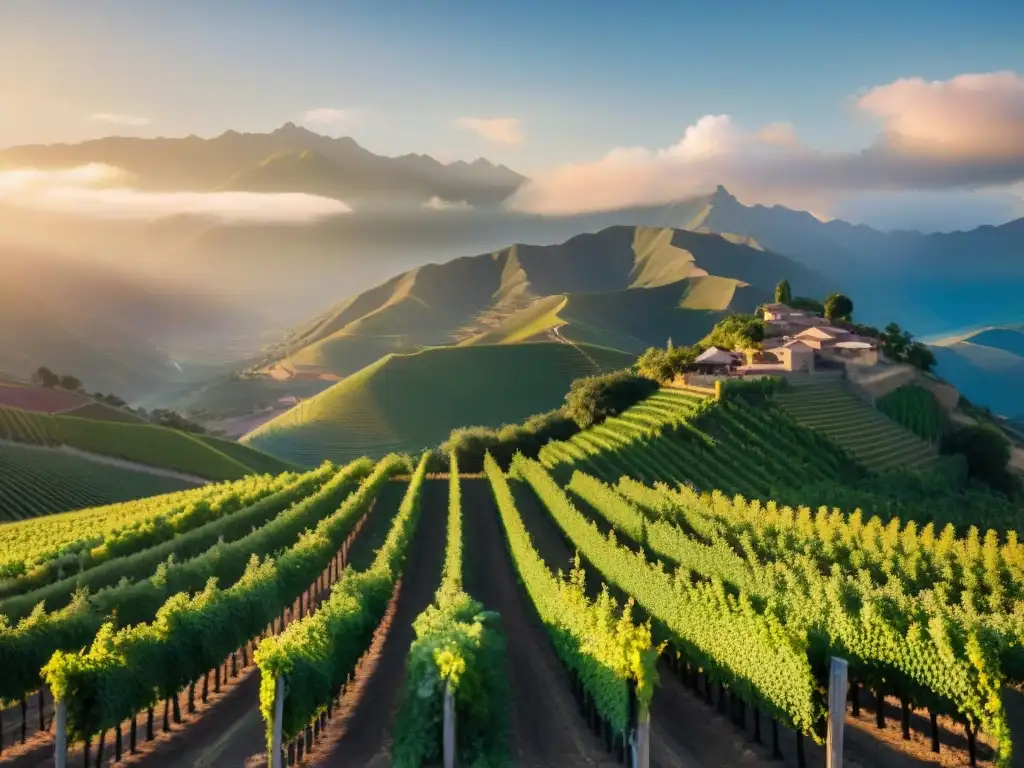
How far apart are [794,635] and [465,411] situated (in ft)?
315

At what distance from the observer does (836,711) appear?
1238cm

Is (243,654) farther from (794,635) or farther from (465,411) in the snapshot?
(465,411)

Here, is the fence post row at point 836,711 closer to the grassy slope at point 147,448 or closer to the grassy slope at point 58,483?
the grassy slope at point 58,483

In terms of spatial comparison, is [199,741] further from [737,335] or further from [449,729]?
[737,335]

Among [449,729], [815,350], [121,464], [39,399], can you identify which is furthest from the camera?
[39,399]

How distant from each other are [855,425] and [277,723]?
48.4 metres

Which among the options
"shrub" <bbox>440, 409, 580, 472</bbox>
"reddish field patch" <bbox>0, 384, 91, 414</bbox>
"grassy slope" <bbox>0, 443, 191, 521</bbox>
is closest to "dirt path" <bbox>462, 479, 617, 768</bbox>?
"shrub" <bbox>440, 409, 580, 472</bbox>

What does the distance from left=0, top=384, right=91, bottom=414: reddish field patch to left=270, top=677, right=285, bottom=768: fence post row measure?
7608cm

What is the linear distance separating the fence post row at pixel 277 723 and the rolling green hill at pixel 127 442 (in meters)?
60.6

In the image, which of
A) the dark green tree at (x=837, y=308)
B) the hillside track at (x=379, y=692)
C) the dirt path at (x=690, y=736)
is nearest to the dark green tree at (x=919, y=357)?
the dark green tree at (x=837, y=308)

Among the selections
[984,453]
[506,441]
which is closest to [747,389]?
[506,441]

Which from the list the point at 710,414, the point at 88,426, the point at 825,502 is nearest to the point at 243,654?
the point at 825,502

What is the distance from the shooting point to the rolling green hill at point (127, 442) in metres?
69.3

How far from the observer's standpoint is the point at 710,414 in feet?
160
